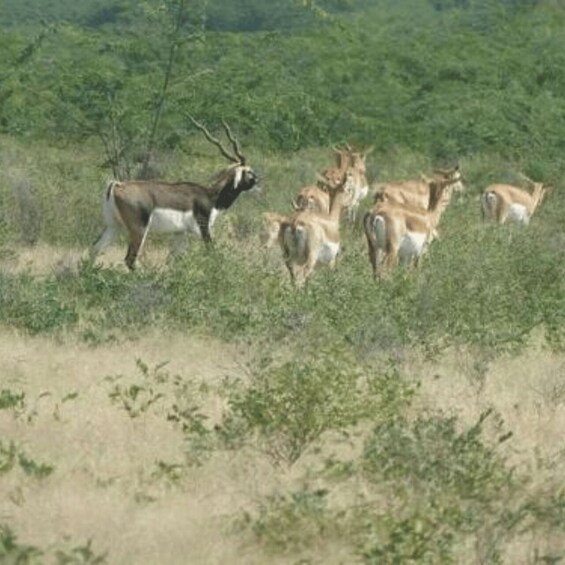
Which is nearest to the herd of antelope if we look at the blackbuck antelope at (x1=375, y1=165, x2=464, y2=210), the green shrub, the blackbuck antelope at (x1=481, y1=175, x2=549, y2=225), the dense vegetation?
the dense vegetation

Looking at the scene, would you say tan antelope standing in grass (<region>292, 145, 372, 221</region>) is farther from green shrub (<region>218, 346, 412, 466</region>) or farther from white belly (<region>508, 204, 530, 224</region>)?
green shrub (<region>218, 346, 412, 466</region>)

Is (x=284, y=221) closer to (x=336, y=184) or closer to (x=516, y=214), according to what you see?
(x=336, y=184)

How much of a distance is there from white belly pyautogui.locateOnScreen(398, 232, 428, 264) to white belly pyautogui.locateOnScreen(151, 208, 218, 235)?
1.94 m

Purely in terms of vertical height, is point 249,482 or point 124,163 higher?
point 249,482

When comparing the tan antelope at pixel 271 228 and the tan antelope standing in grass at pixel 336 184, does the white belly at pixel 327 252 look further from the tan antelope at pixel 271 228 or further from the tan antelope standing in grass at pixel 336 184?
the tan antelope standing in grass at pixel 336 184

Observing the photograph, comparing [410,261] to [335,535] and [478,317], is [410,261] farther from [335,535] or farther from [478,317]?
[335,535]

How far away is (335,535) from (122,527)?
889mm

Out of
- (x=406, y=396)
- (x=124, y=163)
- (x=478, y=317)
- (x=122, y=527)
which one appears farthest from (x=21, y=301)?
(x=124, y=163)

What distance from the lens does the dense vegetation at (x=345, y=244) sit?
7.39m

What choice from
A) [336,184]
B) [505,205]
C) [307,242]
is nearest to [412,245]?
[307,242]

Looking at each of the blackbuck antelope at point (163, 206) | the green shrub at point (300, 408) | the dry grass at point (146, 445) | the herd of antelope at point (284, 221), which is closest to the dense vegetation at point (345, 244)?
the green shrub at point (300, 408)

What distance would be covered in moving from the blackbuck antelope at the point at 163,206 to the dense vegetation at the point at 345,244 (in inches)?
22.9

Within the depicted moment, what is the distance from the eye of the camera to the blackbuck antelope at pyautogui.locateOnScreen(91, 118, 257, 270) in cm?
1524

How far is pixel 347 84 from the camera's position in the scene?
34.3m
